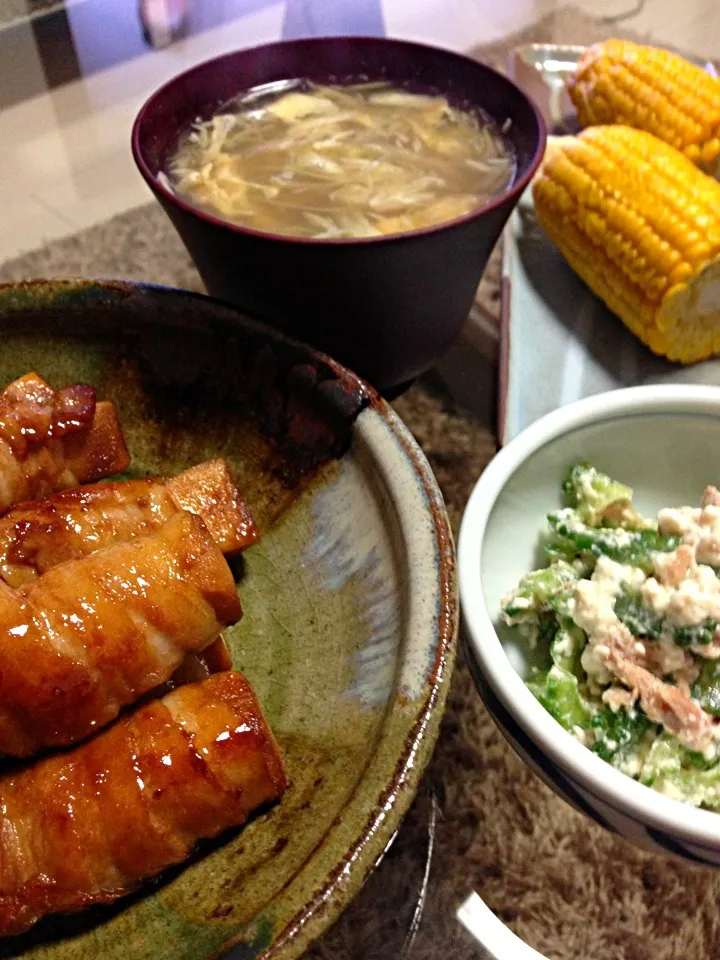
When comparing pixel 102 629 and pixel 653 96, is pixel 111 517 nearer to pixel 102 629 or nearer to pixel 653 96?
pixel 102 629

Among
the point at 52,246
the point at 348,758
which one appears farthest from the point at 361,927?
the point at 52,246

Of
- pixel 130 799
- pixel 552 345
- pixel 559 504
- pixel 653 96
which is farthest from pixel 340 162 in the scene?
pixel 130 799

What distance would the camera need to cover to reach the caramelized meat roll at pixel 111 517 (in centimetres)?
88

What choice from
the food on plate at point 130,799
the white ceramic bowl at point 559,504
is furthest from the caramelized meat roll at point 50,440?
the white ceramic bowl at point 559,504

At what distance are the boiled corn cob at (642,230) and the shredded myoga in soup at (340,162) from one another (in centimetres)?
31

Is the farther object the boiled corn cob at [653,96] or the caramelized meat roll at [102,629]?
the boiled corn cob at [653,96]

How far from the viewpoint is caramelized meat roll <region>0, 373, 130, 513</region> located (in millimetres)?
983

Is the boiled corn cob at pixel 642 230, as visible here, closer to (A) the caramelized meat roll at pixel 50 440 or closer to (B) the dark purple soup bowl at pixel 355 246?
(B) the dark purple soup bowl at pixel 355 246

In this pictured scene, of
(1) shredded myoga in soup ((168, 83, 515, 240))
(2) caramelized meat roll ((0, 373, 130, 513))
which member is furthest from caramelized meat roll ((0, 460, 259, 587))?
(1) shredded myoga in soup ((168, 83, 515, 240))

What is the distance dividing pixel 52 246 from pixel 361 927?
4.72ft

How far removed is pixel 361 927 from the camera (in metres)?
0.94

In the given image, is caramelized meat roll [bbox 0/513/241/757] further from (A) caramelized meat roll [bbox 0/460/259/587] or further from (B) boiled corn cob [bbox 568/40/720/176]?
(B) boiled corn cob [bbox 568/40/720/176]

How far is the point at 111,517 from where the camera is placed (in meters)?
0.93

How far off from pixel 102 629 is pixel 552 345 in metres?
1.04
